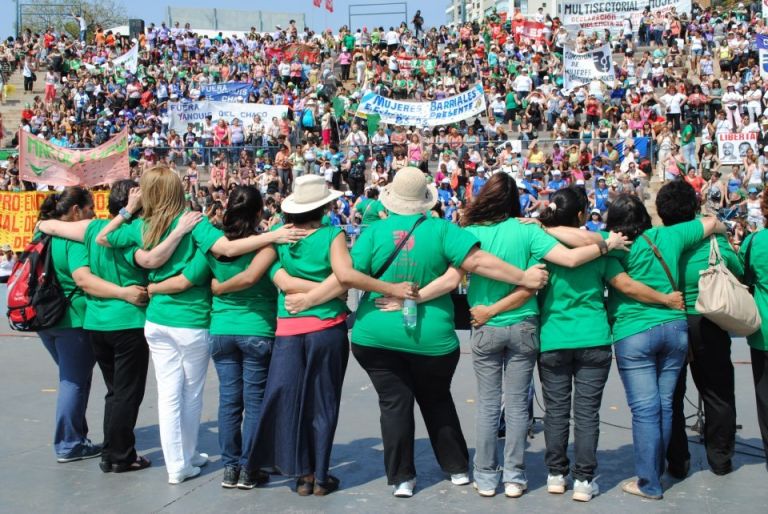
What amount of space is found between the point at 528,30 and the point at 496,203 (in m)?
23.6

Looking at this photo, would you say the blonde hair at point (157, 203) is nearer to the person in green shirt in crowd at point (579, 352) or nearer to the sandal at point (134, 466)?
the sandal at point (134, 466)

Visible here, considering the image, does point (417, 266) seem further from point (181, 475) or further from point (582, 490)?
point (181, 475)

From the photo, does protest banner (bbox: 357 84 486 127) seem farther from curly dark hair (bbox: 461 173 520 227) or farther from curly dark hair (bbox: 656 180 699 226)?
curly dark hair (bbox: 461 173 520 227)

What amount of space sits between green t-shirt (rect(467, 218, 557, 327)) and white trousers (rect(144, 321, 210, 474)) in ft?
5.17

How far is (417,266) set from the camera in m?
4.77

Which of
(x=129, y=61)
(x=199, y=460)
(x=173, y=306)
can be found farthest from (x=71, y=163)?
(x=173, y=306)

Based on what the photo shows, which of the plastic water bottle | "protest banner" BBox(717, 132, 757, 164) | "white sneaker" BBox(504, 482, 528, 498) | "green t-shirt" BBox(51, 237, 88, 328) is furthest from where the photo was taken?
"protest banner" BBox(717, 132, 757, 164)

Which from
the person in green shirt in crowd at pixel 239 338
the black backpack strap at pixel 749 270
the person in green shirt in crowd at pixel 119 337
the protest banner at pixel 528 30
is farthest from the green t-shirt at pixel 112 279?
the protest banner at pixel 528 30

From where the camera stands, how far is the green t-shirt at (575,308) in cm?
477

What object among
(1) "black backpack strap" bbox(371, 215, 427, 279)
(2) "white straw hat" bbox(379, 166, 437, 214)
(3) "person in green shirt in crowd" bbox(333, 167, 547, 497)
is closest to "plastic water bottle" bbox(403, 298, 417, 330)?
(3) "person in green shirt in crowd" bbox(333, 167, 547, 497)

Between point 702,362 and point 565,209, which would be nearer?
point 565,209

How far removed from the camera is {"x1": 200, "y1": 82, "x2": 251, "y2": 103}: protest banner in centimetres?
2534

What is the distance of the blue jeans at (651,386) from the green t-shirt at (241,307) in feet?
6.27

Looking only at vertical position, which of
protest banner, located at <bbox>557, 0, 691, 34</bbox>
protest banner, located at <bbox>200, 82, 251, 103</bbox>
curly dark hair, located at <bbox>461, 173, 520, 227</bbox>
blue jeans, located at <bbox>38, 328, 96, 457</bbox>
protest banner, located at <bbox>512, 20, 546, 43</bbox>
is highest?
protest banner, located at <bbox>557, 0, 691, 34</bbox>
